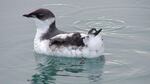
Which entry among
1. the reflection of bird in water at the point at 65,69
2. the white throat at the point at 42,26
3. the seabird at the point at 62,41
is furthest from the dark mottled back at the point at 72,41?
the white throat at the point at 42,26

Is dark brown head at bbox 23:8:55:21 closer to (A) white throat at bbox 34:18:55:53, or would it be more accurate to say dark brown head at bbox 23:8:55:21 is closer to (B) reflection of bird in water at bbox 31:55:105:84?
(A) white throat at bbox 34:18:55:53

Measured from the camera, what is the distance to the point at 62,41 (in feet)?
36.5

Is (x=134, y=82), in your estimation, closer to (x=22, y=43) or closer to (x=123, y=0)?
(x=22, y=43)

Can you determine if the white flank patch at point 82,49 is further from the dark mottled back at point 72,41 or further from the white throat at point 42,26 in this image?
the white throat at point 42,26

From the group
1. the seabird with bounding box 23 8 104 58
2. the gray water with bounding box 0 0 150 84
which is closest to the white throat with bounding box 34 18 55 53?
the seabird with bounding box 23 8 104 58

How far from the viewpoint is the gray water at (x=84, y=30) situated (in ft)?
34.2

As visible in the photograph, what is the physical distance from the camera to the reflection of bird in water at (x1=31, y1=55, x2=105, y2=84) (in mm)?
10328

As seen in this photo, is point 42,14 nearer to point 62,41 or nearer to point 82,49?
point 62,41

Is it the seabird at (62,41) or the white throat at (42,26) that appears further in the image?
the white throat at (42,26)

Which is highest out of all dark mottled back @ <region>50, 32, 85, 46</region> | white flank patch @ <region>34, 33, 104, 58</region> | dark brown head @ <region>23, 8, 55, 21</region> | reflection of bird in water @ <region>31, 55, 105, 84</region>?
dark brown head @ <region>23, 8, 55, 21</region>

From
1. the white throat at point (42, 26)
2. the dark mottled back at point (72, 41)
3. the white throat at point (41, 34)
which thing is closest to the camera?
the dark mottled back at point (72, 41)

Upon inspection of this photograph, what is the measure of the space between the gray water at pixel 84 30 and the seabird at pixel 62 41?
0.52 ft

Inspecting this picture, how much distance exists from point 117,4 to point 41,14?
327 centimetres

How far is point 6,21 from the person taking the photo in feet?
43.8
